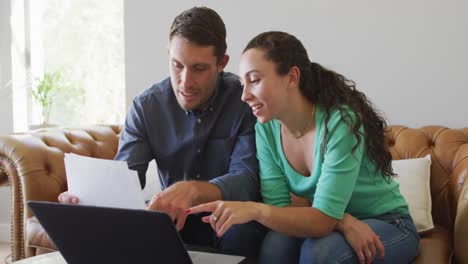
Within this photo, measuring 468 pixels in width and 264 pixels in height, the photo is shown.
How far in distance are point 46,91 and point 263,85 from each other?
6.55 ft

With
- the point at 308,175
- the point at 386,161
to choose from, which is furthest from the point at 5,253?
the point at 386,161

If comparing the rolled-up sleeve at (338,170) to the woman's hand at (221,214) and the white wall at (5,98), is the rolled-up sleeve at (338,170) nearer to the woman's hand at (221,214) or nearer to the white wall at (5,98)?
the woman's hand at (221,214)

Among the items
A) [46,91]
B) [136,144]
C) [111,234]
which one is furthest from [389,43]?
[46,91]

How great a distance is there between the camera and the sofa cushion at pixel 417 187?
1.74 metres

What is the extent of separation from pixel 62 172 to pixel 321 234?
1.17 meters

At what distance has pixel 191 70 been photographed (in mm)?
1487

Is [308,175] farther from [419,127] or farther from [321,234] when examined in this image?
[419,127]

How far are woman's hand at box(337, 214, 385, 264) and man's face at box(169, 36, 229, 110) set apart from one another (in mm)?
559

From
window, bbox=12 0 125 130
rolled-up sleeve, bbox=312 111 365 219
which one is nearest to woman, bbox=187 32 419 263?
rolled-up sleeve, bbox=312 111 365 219

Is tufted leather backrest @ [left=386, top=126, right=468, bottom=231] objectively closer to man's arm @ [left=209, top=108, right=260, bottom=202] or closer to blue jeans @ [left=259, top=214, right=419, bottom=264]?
blue jeans @ [left=259, top=214, right=419, bottom=264]

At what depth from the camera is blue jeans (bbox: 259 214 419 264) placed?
1.24 m

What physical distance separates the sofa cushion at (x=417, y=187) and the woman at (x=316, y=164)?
0.32m

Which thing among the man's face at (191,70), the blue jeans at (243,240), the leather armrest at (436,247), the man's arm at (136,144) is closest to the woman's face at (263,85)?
the man's face at (191,70)

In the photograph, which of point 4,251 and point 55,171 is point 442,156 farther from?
point 4,251
